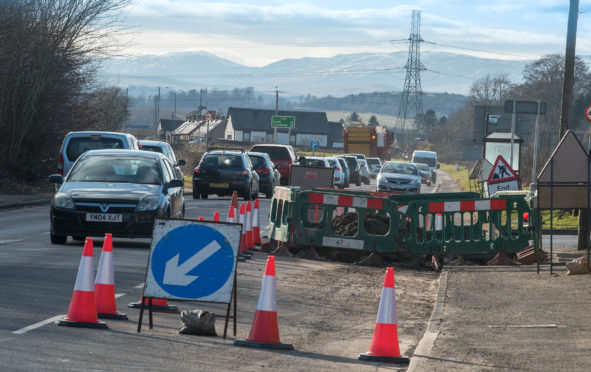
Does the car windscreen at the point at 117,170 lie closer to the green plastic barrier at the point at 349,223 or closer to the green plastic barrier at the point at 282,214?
the green plastic barrier at the point at 282,214

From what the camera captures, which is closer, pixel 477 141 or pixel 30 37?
pixel 477 141

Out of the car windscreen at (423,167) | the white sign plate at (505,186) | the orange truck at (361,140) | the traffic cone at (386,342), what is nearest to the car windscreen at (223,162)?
the white sign plate at (505,186)

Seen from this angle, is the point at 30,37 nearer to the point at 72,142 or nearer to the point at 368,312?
the point at 72,142

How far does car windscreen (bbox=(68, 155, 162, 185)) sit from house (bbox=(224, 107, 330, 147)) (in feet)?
525

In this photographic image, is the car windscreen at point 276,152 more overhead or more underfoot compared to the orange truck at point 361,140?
more overhead

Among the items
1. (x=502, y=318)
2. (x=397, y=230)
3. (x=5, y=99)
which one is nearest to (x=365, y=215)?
(x=397, y=230)

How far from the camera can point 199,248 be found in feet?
30.1

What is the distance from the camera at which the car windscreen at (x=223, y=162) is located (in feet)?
109

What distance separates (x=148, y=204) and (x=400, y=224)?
405 centimetres

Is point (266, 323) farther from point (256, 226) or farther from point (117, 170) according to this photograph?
point (256, 226)

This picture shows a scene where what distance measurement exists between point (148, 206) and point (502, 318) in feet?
22.0

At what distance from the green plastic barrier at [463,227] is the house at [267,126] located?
160 meters

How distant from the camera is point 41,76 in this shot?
113 ft

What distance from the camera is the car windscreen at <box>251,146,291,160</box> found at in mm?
42906
